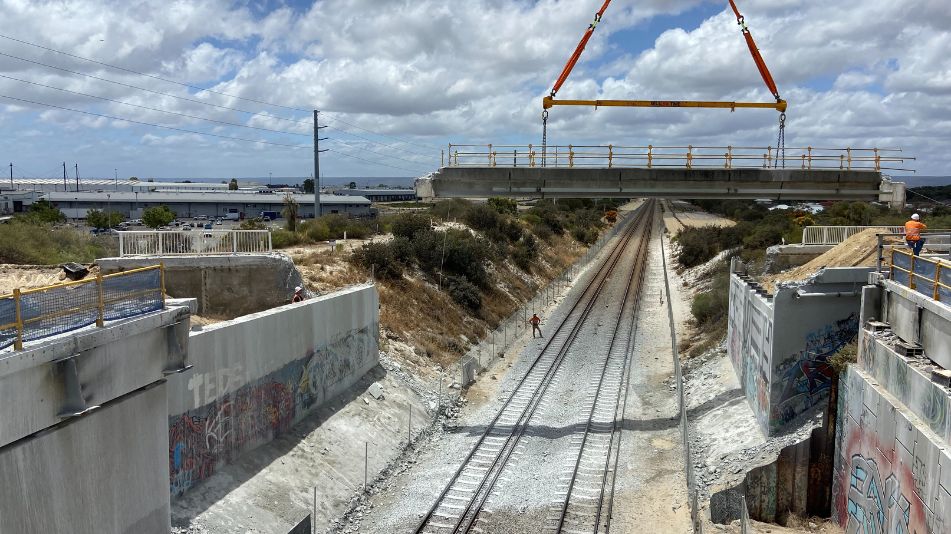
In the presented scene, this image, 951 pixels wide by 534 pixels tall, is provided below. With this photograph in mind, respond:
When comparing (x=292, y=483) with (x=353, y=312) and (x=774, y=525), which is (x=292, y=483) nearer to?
(x=353, y=312)

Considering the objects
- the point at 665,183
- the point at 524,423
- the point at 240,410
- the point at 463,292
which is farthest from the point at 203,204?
the point at 240,410

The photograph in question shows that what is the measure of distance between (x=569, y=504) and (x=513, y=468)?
261 cm

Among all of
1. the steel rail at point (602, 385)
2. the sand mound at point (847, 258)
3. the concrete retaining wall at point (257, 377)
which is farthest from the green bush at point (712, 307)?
the concrete retaining wall at point (257, 377)

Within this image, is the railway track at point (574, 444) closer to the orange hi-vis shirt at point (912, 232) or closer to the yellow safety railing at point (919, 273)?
the yellow safety railing at point (919, 273)

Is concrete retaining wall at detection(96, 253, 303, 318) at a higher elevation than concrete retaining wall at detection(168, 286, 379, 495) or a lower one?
higher

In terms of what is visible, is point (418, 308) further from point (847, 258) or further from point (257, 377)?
point (847, 258)

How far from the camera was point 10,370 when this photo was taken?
32.8 feet

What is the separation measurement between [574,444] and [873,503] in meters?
9.47

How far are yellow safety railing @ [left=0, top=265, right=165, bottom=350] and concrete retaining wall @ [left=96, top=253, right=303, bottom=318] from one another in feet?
28.1

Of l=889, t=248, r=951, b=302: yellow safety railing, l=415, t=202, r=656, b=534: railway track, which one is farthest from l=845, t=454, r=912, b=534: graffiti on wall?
l=415, t=202, r=656, b=534: railway track

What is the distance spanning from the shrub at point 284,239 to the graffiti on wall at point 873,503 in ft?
91.0

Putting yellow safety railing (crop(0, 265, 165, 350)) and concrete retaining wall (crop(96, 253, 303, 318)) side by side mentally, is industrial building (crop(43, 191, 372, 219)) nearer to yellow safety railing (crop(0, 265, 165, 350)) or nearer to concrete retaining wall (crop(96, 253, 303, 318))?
concrete retaining wall (crop(96, 253, 303, 318))

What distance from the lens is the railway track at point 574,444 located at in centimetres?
1723

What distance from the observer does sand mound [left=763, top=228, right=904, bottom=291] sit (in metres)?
24.8
